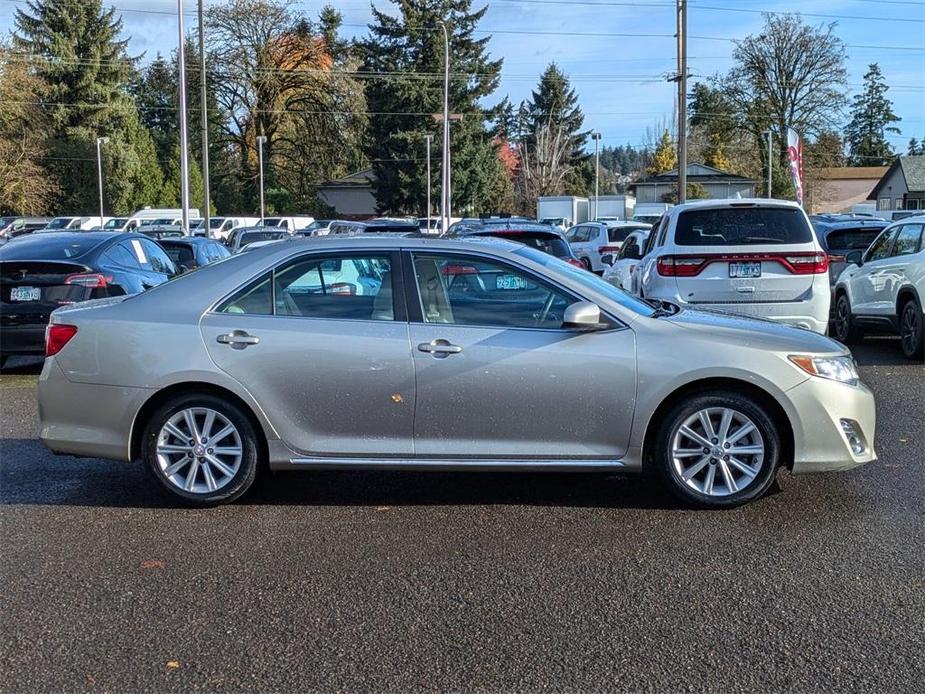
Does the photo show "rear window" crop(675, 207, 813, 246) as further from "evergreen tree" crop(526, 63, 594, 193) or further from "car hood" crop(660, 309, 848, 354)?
"evergreen tree" crop(526, 63, 594, 193)

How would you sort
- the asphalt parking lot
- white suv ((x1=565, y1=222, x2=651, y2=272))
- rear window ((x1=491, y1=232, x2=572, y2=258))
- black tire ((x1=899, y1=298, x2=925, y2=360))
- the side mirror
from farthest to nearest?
white suv ((x1=565, y1=222, x2=651, y2=272)) → rear window ((x1=491, y1=232, x2=572, y2=258)) → black tire ((x1=899, y1=298, x2=925, y2=360)) → the side mirror → the asphalt parking lot

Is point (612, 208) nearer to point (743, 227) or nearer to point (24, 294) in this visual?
point (743, 227)

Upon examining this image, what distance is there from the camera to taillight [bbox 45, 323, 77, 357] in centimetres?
579

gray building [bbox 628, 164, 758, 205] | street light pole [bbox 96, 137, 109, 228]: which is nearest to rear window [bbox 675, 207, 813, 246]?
street light pole [bbox 96, 137, 109, 228]

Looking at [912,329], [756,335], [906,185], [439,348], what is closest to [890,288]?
[912,329]

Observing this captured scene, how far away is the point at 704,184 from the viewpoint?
2931 inches

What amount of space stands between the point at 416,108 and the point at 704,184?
26.3 meters

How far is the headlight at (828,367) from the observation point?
18.0 feet

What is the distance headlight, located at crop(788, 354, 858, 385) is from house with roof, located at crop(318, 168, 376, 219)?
67.4 meters

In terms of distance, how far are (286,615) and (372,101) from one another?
58.8 m

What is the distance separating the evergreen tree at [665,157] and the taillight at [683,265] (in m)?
86.5

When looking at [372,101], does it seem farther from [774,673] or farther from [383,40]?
[774,673]

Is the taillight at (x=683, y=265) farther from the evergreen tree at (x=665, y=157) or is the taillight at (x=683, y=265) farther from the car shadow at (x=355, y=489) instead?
the evergreen tree at (x=665, y=157)

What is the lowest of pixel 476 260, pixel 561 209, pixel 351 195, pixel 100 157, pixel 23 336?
pixel 23 336
